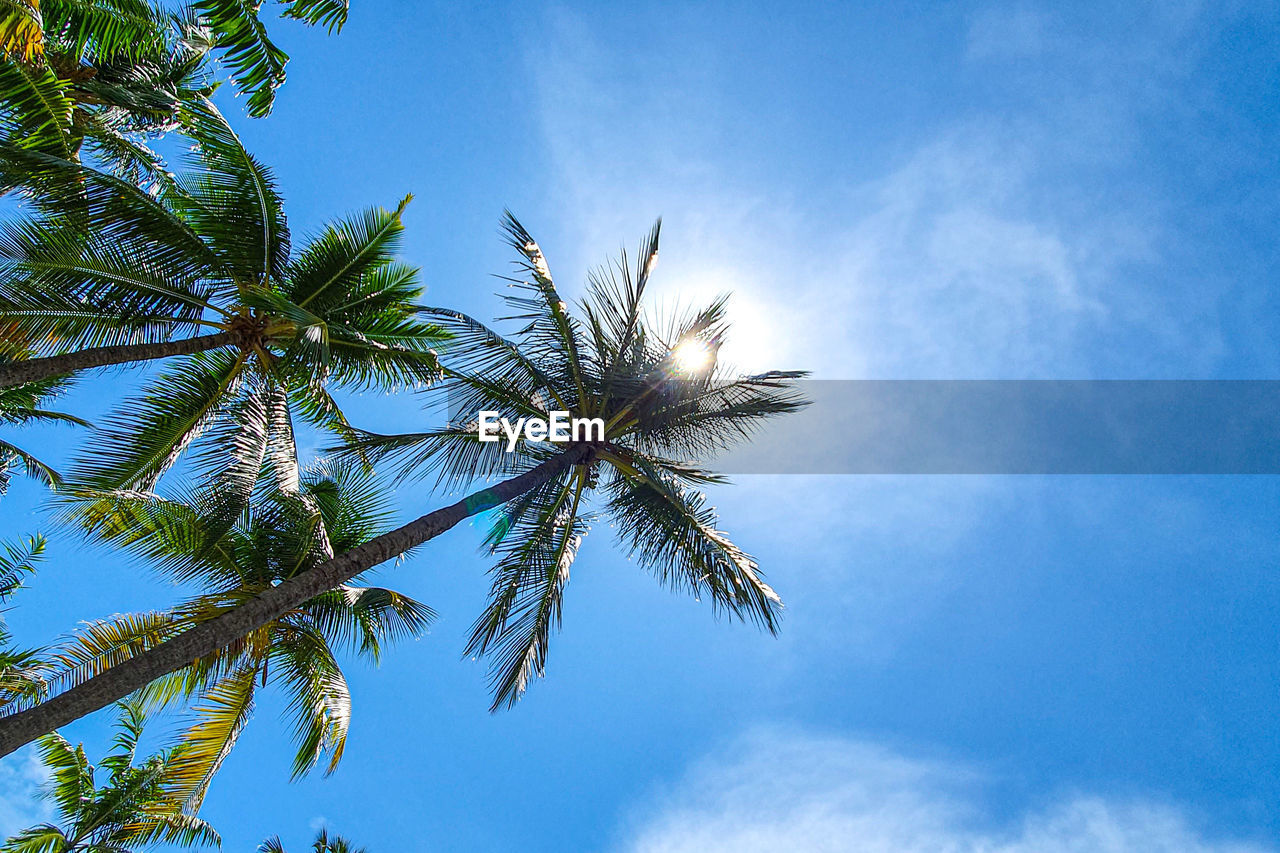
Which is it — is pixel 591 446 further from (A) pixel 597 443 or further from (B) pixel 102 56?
(B) pixel 102 56

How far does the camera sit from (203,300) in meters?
8.80

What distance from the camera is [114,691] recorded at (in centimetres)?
542

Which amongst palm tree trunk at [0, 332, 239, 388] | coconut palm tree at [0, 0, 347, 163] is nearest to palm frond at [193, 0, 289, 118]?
coconut palm tree at [0, 0, 347, 163]

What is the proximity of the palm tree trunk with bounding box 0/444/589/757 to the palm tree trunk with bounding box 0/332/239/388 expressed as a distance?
10.3 feet

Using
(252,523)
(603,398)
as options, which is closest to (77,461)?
(252,523)

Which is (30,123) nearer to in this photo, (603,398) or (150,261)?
(150,261)

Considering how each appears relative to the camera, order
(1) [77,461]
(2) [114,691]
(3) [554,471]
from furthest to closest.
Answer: (3) [554,471], (1) [77,461], (2) [114,691]

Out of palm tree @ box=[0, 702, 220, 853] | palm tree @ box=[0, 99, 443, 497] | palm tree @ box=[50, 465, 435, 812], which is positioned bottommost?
palm tree @ box=[0, 702, 220, 853]

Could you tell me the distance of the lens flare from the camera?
973cm

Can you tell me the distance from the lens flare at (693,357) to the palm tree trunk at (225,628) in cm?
287

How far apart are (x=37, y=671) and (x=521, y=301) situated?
21.7ft

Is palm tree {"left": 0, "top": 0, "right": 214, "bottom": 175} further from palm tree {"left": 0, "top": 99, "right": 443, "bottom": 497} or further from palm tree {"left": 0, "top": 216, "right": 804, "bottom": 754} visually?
palm tree {"left": 0, "top": 216, "right": 804, "bottom": 754}

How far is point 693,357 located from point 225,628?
6.36m

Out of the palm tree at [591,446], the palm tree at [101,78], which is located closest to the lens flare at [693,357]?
the palm tree at [591,446]
